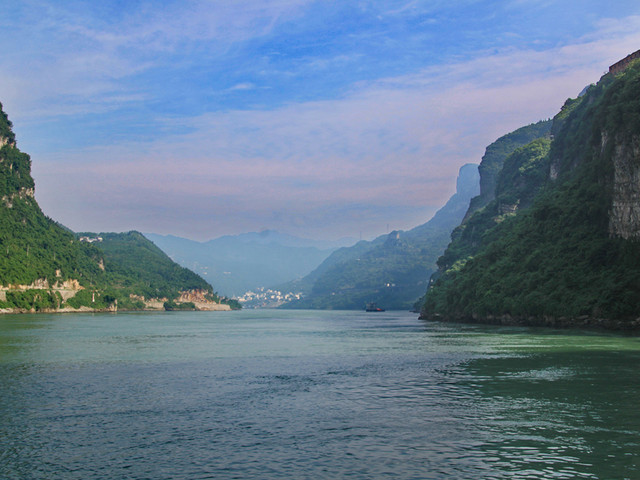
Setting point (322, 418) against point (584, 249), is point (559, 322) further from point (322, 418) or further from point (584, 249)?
point (322, 418)

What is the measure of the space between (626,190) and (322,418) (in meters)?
95.0

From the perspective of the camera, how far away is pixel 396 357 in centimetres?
6206

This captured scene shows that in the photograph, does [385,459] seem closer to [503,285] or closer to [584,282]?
[584,282]

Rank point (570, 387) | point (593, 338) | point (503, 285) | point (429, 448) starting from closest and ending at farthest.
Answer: point (429, 448), point (570, 387), point (593, 338), point (503, 285)

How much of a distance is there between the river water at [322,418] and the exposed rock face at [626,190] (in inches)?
2123

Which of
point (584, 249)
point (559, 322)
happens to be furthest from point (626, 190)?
point (559, 322)

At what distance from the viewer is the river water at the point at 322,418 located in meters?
22.0

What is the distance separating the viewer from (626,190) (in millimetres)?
104875

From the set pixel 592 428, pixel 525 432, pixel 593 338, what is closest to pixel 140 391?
pixel 525 432

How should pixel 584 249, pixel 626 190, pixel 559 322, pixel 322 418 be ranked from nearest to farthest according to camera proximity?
pixel 322 418 → pixel 626 190 → pixel 559 322 → pixel 584 249

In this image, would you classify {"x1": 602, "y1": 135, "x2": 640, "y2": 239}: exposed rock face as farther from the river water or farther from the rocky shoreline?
the river water

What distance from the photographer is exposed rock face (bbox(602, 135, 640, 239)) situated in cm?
10200

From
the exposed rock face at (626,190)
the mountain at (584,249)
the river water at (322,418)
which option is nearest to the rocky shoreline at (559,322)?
the mountain at (584,249)

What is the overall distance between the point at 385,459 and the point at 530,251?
410ft
